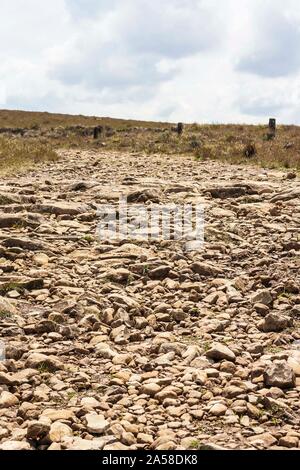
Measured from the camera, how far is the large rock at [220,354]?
539 cm

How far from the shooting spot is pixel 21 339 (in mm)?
5887

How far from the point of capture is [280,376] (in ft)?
15.9

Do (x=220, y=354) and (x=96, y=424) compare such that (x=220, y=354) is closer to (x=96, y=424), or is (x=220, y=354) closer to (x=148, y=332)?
(x=148, y=332)

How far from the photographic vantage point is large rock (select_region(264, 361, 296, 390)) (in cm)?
480

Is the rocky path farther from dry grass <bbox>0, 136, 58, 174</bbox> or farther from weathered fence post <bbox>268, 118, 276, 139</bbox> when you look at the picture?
weathered fence post <bbox>268, 118, 276, 139</bbox>

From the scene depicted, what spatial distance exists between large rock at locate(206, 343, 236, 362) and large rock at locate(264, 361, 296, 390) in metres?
0.53

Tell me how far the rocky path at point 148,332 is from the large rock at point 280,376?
13 mm

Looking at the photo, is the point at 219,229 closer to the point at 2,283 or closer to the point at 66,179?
the point at 2,283

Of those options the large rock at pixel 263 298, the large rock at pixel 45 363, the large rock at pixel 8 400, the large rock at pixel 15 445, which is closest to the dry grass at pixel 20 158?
the large rock at pixel 263 298

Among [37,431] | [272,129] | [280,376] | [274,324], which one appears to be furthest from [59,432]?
[272,129]

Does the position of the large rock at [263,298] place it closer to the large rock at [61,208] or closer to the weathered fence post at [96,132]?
the large rock at [61,208]

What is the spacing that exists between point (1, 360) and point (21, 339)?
22.5 inches

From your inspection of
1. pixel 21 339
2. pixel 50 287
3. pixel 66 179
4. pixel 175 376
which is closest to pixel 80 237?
pixel 50 287
